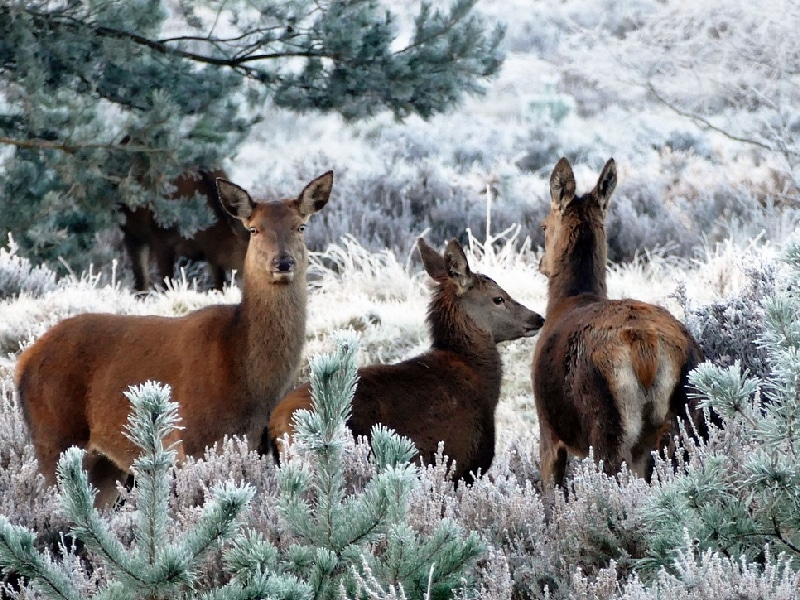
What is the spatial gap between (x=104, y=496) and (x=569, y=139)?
62.3 feet

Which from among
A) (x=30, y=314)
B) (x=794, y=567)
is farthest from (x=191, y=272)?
(x=794, y=567)

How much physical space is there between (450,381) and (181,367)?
4.61 ft

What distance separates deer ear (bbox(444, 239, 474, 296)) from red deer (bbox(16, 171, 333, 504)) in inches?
33.2

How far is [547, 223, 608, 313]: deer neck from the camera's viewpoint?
679 centimetres

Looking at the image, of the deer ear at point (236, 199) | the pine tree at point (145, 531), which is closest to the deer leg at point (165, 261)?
the deer ear at point (236, 199)

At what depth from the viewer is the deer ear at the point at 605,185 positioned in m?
6.74

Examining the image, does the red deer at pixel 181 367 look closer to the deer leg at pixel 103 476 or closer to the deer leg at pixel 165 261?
the deer leg at pixel 103 476

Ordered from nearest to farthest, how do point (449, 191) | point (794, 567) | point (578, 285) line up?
1. point (794, 567)
2. point (578, 285)
3. point (449, 191)

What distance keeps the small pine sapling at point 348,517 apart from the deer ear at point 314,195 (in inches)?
146

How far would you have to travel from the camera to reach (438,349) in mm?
6598

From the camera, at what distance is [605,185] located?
22.5 feet

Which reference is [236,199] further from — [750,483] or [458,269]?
[750,483]

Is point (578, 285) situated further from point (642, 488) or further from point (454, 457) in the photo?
point (642, 488)

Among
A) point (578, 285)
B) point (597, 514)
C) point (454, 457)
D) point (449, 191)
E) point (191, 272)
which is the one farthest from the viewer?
point (449, 191)
